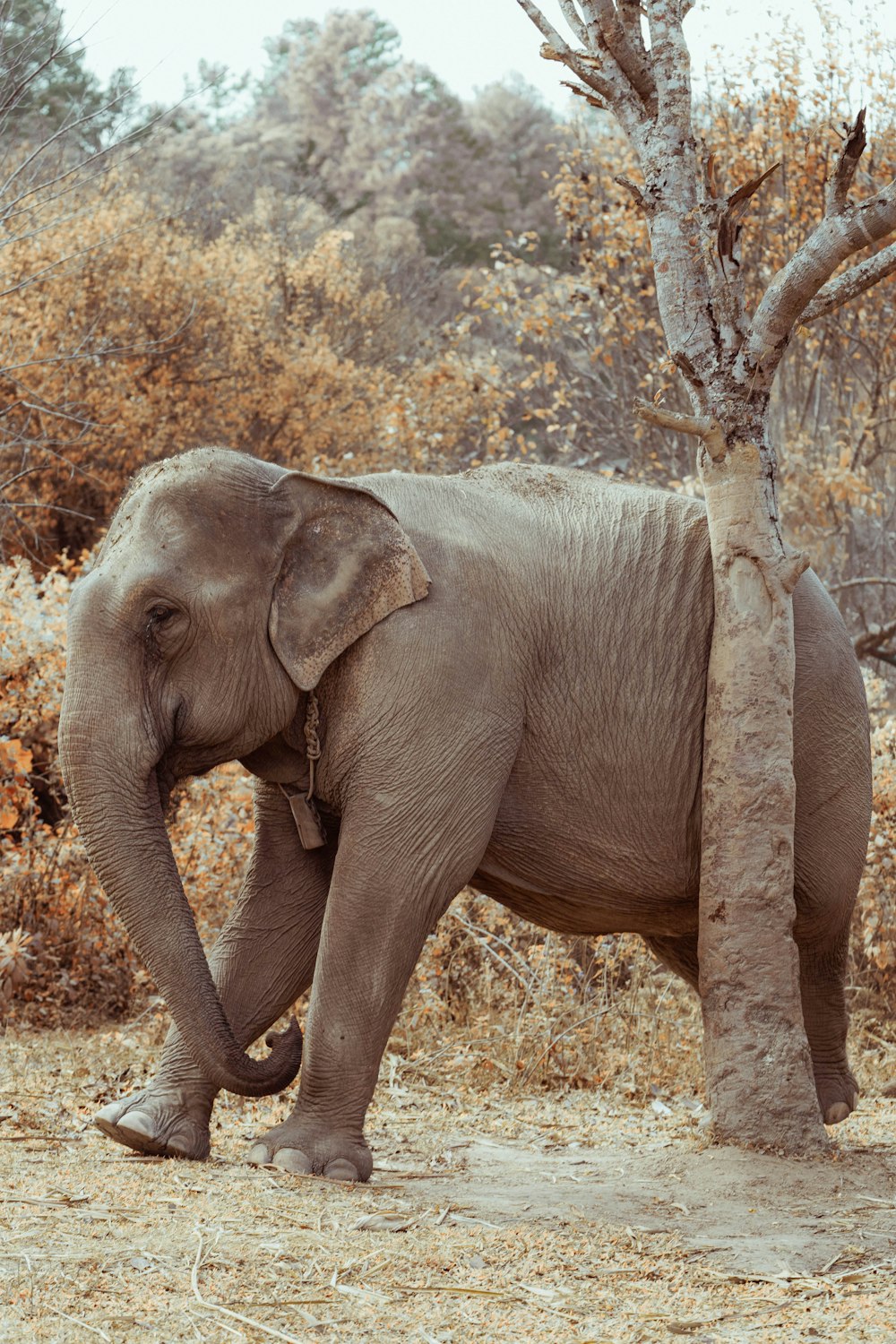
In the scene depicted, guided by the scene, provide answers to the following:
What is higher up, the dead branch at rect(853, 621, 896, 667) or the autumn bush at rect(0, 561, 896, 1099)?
the dead branch at rect(853, 621, 896, 667)

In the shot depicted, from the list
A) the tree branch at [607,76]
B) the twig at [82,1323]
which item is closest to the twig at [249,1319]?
the twig at [82,1323]

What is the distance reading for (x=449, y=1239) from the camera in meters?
4.30

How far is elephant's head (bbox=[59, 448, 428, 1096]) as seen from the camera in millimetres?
4906

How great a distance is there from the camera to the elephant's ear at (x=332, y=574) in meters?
5.19

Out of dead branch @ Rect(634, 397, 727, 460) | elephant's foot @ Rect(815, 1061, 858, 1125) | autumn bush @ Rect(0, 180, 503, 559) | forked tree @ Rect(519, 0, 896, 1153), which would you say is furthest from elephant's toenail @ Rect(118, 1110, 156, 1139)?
autumn bush @ Rect(0, 180, 503, 559)

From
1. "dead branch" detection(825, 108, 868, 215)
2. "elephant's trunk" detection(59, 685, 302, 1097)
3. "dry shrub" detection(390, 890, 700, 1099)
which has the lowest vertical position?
"dry shrub" detection(390, 890, 700, 1099)

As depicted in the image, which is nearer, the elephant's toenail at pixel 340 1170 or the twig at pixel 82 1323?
the twig at pixel 82 1323

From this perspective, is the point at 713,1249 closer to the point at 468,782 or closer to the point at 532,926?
the point at 468,782

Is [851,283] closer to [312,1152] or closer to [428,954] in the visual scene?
[312,1152]

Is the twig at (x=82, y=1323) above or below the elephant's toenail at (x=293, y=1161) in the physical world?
above

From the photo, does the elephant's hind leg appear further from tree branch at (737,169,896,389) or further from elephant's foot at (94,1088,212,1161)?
tree branch at (737,169,896,389)

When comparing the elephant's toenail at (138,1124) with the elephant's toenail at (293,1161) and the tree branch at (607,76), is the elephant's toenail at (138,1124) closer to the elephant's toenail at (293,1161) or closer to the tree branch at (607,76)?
the elephant's toenail at (293,1161)

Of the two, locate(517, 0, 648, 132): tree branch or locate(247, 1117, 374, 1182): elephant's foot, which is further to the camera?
locate(517, 0, 648, 132): tree branch

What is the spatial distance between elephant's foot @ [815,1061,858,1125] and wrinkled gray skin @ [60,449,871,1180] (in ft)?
2.07
